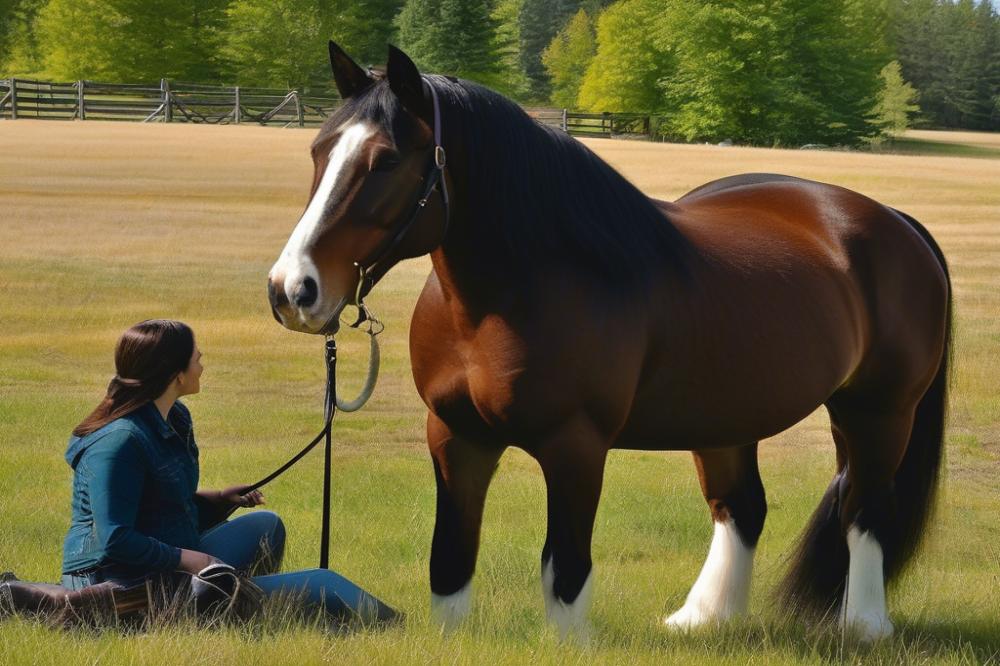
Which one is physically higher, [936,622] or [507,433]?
[507,433]

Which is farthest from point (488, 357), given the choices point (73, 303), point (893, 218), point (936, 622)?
point (73, 303)

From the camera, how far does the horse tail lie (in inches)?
197

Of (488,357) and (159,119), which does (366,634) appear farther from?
(159,119)

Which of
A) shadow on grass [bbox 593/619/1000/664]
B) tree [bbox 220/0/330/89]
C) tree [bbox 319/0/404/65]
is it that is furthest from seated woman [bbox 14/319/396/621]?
tree [bbox 220/0/330/89]

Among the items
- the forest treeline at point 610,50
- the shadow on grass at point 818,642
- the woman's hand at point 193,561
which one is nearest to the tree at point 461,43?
the forest treeline at point 610,50

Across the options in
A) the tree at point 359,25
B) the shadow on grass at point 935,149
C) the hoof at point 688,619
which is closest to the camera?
the hoof at point 688,619

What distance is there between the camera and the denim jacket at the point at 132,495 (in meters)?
3.51

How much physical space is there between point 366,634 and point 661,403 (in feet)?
4.04

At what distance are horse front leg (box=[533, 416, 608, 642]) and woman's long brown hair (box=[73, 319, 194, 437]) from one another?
1.14 m

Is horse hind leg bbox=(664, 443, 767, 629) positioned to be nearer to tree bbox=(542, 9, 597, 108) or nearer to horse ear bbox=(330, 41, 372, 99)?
horse ear bbox=(330, 41, 372, 99)

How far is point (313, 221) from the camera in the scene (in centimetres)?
323

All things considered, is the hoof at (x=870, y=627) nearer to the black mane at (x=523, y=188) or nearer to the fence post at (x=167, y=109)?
the black mane at (x=523, y=188)

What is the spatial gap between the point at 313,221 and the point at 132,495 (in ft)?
3.38

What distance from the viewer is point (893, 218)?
5.04 m
